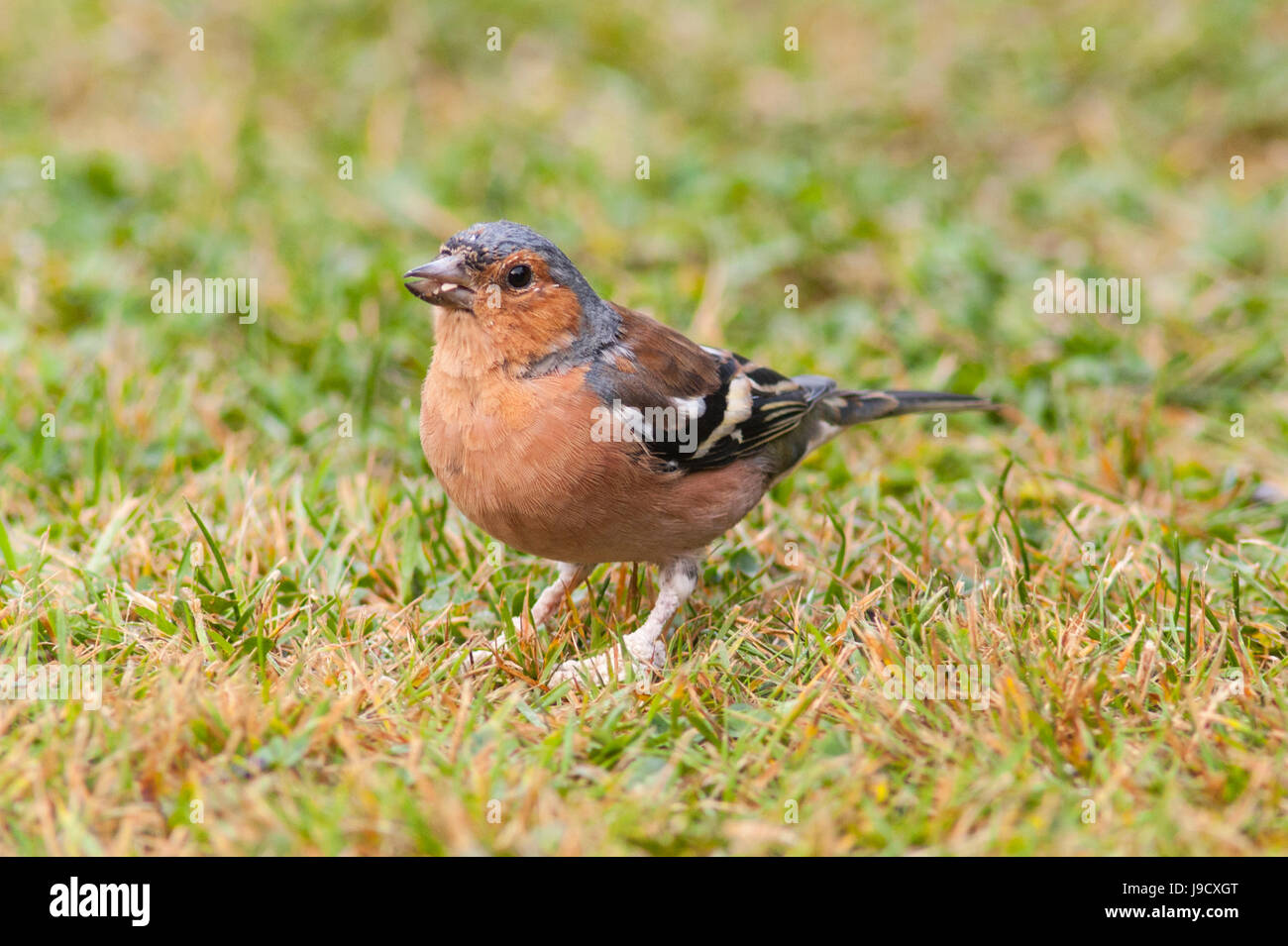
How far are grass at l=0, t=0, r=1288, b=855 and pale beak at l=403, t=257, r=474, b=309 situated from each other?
950mm

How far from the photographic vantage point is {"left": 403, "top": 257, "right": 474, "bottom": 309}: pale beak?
3.84 metres

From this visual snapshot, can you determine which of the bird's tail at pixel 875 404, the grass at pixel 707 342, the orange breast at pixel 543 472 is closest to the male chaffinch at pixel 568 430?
the orange breast at pixel 543 472

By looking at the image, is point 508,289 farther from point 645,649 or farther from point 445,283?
point 645,649

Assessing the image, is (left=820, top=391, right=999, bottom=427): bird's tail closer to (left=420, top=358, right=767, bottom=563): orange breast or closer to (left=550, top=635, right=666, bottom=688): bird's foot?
(left=420, top=358, right=767, bottom=563): orange breast

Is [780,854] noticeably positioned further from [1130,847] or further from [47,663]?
[47,663]

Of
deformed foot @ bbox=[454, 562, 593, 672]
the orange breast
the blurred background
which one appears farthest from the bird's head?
the blurred background

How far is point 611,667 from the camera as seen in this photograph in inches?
149

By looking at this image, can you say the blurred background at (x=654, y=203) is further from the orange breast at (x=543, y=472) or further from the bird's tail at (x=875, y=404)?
the orange breast at (x=543, y=472)

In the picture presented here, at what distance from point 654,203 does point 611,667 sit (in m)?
4.11

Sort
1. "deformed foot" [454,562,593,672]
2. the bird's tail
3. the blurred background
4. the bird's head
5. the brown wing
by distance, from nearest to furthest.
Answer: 1. the bird's head
2. the brown wing
3. "deformed foot" [454,562,593,672]
4. the bird's tail
5. the blurred background

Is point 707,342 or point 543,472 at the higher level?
point 707,342

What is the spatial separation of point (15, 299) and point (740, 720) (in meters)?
4.32

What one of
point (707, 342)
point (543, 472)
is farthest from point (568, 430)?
point (707, 342)

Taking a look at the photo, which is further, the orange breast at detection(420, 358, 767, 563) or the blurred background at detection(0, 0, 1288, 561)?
the blurred background at detection(0, 0, 1288, 561)
